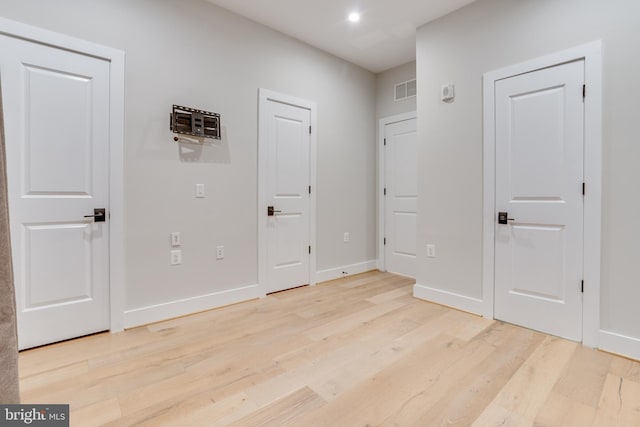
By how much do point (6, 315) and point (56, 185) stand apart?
212 centimetres

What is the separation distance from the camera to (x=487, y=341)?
2.30m

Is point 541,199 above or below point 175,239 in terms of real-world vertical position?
above

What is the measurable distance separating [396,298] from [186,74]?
114 inches

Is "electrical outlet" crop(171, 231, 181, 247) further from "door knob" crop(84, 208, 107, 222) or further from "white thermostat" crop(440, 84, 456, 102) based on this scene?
"white thermostat" crop(440, 84, 456, 102)

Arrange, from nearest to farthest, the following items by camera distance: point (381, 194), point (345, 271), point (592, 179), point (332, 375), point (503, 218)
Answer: point (332, 375) → point (592, 179) → point (503, 218) → point (345, 271) → point (381, 194)

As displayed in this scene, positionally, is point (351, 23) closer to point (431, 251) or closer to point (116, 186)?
point (431, 251)

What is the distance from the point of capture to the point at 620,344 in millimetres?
2094

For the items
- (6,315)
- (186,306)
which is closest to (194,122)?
(186,306)

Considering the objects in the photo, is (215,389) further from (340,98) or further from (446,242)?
(340,98)

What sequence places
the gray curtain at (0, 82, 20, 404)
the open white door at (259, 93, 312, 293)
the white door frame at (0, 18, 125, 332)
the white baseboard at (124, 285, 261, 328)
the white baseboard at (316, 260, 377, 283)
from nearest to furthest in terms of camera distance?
the gray curtain at (0, 82, 20, 404)
the white door frame at (0, 18, 125, 332)
the white baseboard at (124, 285, 261, 328)
the open white door at (259, 93, 312, 293)
the white baseboard at (316, 260, 377, 283)

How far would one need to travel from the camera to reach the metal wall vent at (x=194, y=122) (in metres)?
2.66

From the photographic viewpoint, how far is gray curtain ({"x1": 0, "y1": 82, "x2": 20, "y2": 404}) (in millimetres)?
565

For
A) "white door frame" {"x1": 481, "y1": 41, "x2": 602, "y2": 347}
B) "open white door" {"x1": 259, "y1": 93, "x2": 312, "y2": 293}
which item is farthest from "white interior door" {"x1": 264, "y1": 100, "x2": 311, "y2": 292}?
"white door frame" {"x1": 481, "y1": 41, "x2": 602, "y2": 347}

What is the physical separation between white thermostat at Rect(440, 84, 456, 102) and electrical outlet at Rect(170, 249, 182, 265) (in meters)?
2.81
